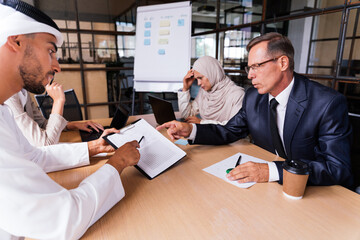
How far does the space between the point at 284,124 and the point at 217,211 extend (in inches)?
28.9

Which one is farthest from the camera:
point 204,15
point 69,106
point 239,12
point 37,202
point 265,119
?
point 204,15

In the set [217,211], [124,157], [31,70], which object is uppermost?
[31,70]

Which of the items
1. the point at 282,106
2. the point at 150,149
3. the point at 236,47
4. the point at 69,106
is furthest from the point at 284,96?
the point at 69,106

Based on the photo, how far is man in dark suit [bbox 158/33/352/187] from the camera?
3.18 ft

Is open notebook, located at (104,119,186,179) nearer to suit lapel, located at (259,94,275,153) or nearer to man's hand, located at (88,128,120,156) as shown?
man's hand, located at (88,128,120,156)

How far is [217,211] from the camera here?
2.54ft

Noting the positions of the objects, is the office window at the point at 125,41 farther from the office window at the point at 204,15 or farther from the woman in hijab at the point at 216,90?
the woman in hijab at the point at 216,90

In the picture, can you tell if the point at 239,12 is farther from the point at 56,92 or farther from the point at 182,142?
the point at 56,92

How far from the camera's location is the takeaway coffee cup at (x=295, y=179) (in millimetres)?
810

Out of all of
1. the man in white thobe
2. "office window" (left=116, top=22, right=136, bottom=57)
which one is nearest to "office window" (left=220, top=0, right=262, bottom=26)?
"office window" (left=116, top=22, right=136, bottom=57)

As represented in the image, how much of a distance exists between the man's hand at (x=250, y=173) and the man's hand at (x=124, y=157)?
42 cm

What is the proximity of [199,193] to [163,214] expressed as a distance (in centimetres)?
18

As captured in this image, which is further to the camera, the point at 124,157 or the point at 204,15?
the point at 204,15

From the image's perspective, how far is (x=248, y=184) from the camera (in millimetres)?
935
